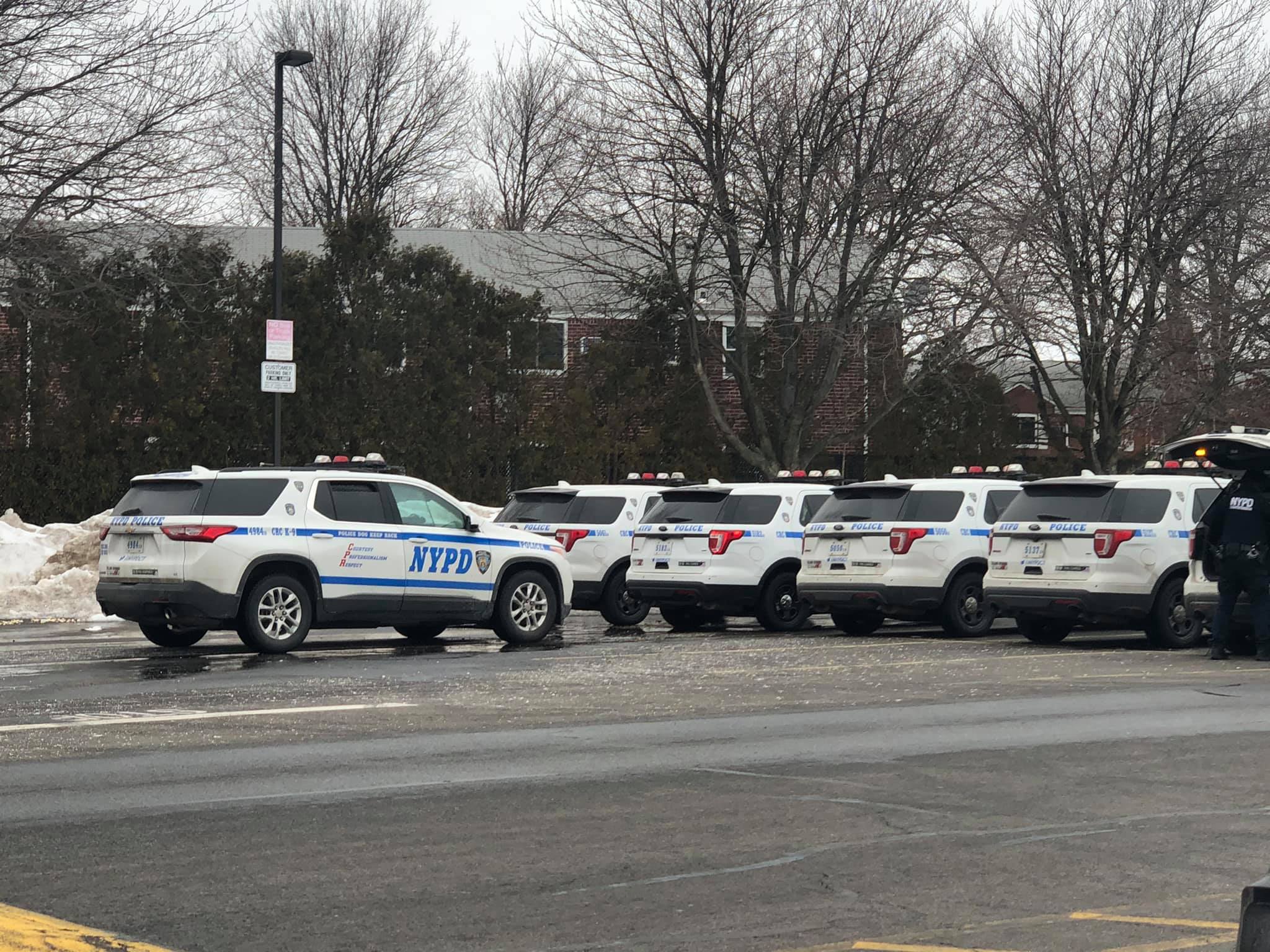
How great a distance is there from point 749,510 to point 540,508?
8.77 ft

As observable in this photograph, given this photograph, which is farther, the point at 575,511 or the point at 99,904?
the point at 575,511

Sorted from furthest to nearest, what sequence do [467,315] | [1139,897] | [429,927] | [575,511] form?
[467,315] < [575,511] < [1139,897] < [429,927]

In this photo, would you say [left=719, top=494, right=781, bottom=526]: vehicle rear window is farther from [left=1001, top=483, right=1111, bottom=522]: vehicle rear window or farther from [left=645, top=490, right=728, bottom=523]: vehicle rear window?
[left=1001, top=483, right=1111, bottom=522]: vehicle rear window

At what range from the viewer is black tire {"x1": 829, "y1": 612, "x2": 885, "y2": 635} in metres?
20.9

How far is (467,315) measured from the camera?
108 ft

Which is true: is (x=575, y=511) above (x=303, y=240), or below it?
below

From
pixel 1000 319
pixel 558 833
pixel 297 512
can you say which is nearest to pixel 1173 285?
pixel 1000 319

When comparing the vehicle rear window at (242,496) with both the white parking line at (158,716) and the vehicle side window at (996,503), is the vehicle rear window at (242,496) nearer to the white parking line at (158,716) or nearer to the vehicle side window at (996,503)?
the white parking line at (158,716)

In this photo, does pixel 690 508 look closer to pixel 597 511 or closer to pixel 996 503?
pixel 597 511

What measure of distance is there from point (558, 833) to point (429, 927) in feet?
5.61

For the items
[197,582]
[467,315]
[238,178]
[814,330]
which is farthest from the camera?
[814,330]

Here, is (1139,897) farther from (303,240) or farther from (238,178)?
(303,240)

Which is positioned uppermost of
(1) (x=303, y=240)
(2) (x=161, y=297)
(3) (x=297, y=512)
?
(1) (x=303, y=240)

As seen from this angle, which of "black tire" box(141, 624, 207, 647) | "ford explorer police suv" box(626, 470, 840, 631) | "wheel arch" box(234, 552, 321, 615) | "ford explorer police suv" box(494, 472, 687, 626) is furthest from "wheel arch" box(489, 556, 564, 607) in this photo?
"black tire" box(141, 624, 207, 647)
